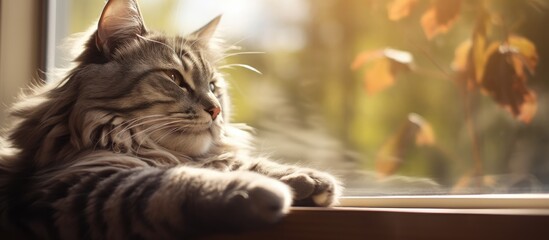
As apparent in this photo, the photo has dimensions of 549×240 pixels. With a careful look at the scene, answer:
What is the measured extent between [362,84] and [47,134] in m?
0.80

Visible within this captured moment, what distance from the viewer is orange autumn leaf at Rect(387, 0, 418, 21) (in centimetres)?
141

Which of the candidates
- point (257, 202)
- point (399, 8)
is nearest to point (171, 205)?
point (257, 202)

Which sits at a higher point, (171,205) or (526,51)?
(526,51)

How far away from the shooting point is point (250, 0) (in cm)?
169

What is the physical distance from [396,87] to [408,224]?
2.16ft

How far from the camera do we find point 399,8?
1.43 m

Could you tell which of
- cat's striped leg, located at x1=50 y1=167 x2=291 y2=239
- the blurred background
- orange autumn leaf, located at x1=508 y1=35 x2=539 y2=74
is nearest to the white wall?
the blurred background

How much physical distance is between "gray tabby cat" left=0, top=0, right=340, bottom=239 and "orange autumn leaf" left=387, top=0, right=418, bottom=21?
490mm

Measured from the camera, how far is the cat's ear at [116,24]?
53.0 inches

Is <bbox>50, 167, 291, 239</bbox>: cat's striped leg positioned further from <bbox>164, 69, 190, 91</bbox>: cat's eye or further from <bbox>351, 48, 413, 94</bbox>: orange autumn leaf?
<bbox>351, 48, 413, 94</bbox>: orange autumn leaf

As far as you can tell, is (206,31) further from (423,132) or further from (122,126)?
(423,132)

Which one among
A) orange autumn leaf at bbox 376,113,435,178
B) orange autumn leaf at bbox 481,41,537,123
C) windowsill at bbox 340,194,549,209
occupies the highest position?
orange autumn leaf at bbox 481,41,537,123

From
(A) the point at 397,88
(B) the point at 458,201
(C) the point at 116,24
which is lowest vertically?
(B) the point at 458,201

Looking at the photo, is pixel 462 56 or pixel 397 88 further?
pixel 397 88
